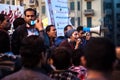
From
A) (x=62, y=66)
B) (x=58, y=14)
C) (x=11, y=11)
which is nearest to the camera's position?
(x=62, y=66)

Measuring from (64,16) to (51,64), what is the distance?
4.66 metres

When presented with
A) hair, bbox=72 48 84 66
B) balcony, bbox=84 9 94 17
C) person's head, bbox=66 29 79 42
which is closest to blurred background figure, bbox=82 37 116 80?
hair, bbox=72 48 84 66

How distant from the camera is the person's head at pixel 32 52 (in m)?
3.50

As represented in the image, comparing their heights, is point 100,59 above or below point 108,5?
above

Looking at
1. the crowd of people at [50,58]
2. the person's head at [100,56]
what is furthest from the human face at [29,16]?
the person's head at [100,56]

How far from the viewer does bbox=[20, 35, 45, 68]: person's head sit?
3502mm

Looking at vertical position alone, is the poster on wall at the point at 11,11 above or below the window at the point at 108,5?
A: above

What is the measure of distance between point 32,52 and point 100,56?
1.15 meters

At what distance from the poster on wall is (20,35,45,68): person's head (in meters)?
5.89

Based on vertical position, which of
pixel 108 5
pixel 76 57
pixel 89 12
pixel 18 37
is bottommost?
pixel 89 12

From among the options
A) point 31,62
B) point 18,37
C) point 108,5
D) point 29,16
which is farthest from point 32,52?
point 108,5

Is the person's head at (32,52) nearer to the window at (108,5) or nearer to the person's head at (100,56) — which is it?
the person's head at (100,56)

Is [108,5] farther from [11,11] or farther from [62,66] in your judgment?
[62,66]

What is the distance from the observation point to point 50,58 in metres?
4.36
